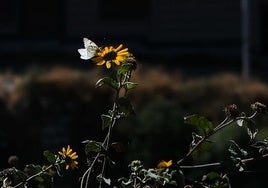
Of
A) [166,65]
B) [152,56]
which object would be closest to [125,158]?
[166,65]

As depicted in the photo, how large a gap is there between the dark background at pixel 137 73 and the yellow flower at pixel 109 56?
4965 mm

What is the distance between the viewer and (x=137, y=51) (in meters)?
19.5

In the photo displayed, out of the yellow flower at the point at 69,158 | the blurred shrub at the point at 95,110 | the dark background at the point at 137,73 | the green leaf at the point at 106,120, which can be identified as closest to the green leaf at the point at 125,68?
the green leaf at the point at 106,120

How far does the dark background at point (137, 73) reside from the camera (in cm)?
846

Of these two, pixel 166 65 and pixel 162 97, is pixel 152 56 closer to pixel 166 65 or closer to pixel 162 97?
pixel 166 65

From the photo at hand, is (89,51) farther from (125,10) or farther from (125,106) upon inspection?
(125,10)

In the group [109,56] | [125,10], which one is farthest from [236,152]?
[125,10]

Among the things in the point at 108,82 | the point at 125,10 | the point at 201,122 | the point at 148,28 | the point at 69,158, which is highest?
the point at 108,82

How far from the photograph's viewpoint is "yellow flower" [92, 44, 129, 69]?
2031mm

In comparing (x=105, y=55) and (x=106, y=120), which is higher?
(x=105, y=55)

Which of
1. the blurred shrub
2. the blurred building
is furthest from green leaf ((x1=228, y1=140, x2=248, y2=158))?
the blurred building

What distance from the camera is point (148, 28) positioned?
20.5m

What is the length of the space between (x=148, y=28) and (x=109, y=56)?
18.5 meters

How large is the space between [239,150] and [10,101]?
23.3ft
